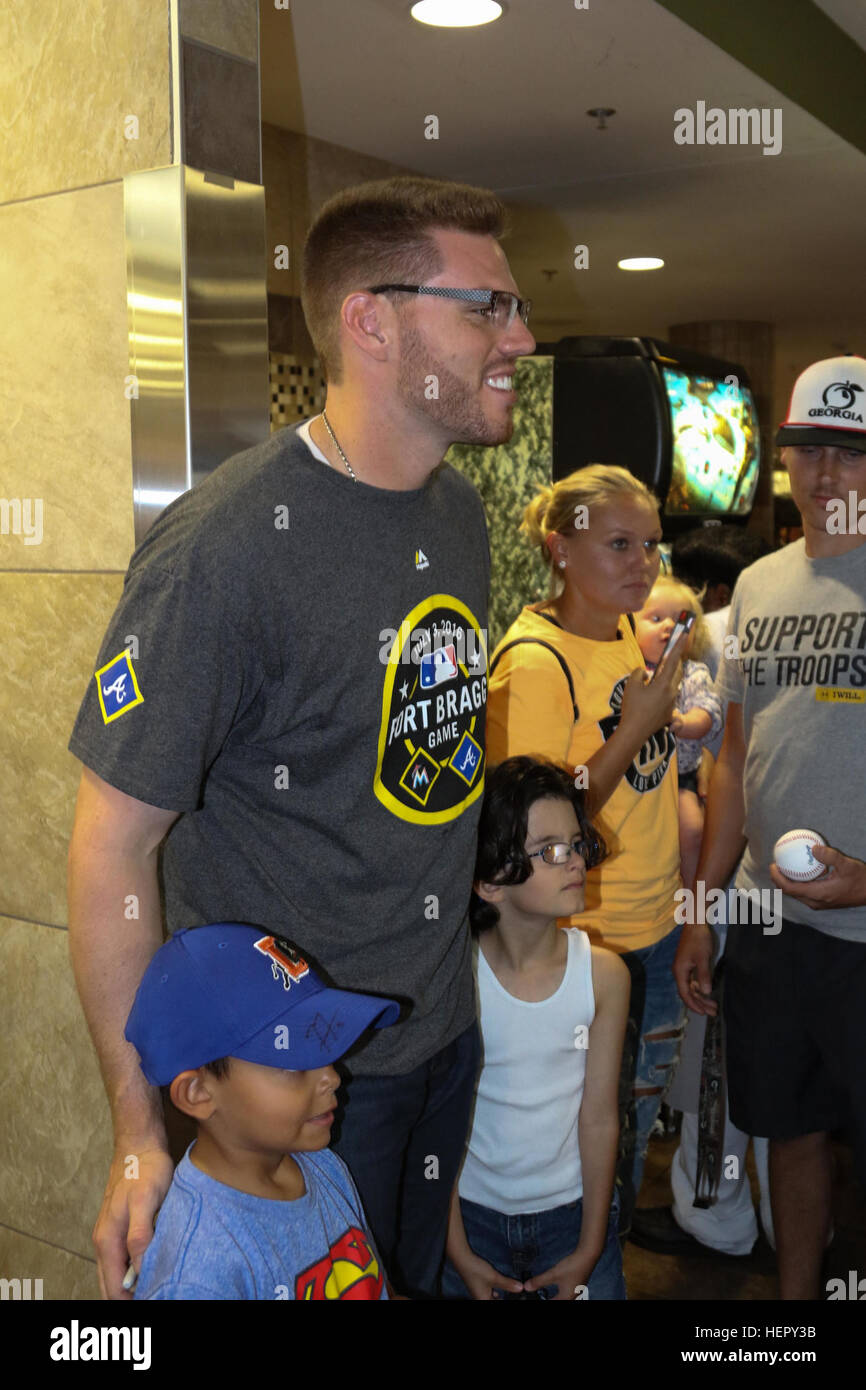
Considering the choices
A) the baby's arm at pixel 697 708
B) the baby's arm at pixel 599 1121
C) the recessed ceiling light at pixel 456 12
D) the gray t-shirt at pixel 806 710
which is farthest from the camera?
the baby's arm at pixel 697 708

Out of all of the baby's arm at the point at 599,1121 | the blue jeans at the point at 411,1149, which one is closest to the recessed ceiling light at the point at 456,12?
the baby's arm at the point at 599,1121

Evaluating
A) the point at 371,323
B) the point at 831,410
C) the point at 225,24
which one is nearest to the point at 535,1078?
the point at 371,323

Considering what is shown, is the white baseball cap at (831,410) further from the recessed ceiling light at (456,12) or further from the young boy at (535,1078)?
the recessed ceiling light at (456,12)

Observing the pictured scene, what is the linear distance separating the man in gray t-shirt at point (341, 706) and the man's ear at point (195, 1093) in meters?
0.03

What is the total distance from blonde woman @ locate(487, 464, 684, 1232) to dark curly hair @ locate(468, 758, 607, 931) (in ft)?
0.53

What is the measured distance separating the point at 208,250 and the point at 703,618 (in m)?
1.85

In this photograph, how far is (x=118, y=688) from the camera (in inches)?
50.5

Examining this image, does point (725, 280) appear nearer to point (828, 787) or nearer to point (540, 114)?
point (540, 114)

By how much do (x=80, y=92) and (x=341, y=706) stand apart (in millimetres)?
1061

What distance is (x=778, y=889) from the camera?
2195 mm

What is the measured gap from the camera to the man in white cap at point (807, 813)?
2.11m

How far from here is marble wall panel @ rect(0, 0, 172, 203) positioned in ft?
5.72

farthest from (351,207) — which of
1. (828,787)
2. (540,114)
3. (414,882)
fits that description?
(540,114)

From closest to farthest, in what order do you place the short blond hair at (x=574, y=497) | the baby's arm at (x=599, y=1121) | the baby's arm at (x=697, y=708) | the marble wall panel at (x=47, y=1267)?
the baby's arm at (x=599, y=1121) < the marble wall panel at (x=47, y=1267) < the short blond hair at (x=574, y=497) < the baby's arm at (x=697, y=708)
